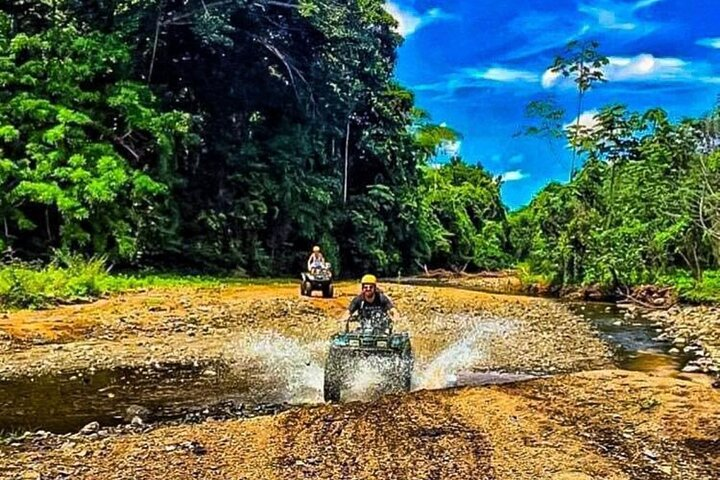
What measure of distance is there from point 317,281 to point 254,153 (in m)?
9.26

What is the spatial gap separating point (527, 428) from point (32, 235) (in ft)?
59.8

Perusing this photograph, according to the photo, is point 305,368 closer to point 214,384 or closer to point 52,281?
point 214,384

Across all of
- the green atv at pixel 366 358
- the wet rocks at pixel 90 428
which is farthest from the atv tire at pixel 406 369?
the wet rocks at pixel 90 428

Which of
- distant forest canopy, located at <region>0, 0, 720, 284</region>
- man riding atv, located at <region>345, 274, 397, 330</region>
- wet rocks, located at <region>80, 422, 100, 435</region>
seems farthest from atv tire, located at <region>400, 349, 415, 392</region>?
distant forest canopy, located at <region>0, 0, 720, 284</region>

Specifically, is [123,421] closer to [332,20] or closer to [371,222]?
[332,20]

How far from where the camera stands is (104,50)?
22.8m

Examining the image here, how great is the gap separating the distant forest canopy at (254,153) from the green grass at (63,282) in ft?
4.27

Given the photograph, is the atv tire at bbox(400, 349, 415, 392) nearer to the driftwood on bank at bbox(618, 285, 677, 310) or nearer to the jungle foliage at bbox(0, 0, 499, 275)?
the jungle foliage at bbox(0, 0, 499, 275)

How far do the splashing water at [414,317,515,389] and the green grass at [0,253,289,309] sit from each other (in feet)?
27.6

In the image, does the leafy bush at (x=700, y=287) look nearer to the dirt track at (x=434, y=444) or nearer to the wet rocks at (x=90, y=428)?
the dirt track at (x=434, y=444)

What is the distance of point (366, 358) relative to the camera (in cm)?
878

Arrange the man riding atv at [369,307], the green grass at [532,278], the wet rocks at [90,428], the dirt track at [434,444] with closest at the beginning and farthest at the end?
1. the dirt track at [434,444]
2. the wet rocks at [90,428]
3. the man riding atv at [369,307]
4. the green grass at [532,278]

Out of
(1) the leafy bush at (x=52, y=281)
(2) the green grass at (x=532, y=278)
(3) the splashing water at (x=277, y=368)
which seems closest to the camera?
(3) the splashing water at (x=277, y=368)

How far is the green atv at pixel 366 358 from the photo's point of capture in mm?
8758
